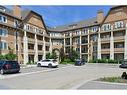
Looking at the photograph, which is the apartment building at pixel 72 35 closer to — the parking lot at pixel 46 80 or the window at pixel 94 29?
the window at pixel 94 29

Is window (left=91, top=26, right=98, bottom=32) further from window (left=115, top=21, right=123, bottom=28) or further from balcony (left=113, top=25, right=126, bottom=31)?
window (left=115, top=21, right=123, bottom=28)

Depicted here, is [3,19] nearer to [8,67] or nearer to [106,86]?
[8,67]

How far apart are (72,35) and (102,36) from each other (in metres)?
12.8

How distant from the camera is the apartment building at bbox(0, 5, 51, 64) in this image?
46.5 meters

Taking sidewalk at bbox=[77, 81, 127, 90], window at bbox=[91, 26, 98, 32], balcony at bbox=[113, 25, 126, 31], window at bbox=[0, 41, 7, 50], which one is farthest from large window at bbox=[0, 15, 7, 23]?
sidewalk at bbox=[77, 81, 127, 90]

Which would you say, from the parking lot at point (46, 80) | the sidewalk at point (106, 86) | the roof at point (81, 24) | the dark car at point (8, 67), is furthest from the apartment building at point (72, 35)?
the sidewalk at point (106, 86)

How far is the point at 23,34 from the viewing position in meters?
53.5

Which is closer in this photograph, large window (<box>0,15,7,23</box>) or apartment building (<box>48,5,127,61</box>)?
large window (<box>0,15,7,23</box>)

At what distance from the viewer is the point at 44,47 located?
64.2 m

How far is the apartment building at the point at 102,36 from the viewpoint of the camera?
54.2 metres

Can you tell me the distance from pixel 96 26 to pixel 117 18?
767cm
